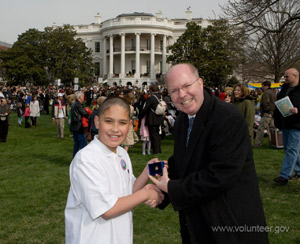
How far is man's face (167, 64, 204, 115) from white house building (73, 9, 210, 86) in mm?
57023

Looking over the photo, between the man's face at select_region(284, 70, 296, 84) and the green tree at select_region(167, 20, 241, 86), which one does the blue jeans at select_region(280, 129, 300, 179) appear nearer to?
the man's face at select_region(284, 70, 296, 84)

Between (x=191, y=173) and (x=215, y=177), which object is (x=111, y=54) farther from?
(x=215, y=177)

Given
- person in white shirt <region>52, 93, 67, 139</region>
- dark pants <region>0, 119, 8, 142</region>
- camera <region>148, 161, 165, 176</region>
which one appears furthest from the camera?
person in white shirt <region>52, 93, 67, 139</region>

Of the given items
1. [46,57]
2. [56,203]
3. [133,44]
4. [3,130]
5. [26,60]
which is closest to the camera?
[56,203]

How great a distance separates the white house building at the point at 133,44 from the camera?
204 feet

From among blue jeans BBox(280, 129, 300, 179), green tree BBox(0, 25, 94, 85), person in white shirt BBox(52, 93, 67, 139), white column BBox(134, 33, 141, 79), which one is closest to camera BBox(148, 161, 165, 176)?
blue jeans BBox(280, 129, 300, 179)

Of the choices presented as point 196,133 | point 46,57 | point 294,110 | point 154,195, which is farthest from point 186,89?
point 46,57

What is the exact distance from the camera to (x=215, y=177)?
1800mm

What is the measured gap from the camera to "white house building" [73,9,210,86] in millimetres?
62156

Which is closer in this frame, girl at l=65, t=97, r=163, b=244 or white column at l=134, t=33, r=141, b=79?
girl at l=65, t=97, r=163, b=244

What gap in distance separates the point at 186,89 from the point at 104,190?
32.2 inches

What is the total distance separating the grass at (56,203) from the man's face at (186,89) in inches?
104

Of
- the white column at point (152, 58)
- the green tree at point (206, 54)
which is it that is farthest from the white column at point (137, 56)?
the green tree at point (206, 54)

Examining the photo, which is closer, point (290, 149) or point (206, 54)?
point (290, 149)
